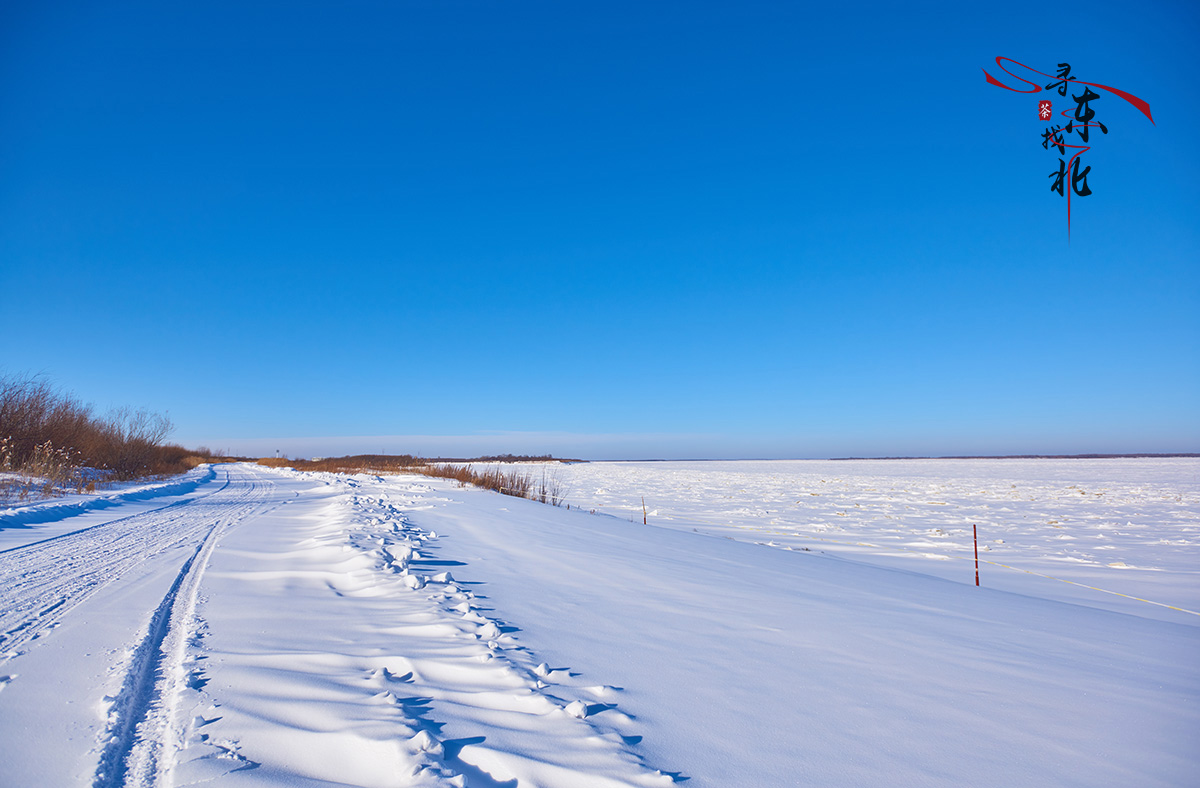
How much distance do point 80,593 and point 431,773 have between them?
3.91 meters

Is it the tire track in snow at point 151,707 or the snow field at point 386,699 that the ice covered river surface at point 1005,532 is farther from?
the tire track in snow at point 151,707

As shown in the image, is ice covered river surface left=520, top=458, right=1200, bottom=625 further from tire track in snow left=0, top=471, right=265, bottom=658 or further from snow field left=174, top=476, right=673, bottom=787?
tire track in snow left=0, top=471, right=265, bottom=658

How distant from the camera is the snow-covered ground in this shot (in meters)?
2.07

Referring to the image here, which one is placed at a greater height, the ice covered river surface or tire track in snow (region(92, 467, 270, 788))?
tire track in snow (region(92, 467, 270, 788))

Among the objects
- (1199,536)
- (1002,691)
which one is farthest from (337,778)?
(1199,536)

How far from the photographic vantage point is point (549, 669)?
2.98m

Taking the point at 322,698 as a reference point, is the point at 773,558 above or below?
below

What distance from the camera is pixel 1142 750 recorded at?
8.55ft

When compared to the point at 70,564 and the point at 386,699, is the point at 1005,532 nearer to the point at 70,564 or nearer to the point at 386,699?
the point at 386,699

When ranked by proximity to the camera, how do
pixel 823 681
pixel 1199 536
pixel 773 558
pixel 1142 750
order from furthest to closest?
pixel 1199 536, pixel 773 558, pixel 823 681, pixel 1142 750

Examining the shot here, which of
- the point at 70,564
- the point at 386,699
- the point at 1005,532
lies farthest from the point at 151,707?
the point at 1005,532

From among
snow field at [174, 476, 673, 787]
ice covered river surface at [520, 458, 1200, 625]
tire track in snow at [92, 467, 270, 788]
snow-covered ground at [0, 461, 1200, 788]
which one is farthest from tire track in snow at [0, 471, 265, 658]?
ice covered river surface at [520, 458, 1200, 625]

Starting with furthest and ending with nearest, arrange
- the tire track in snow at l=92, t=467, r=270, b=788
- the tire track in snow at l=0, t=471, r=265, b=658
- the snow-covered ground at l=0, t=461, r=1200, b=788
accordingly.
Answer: the tire track in snow at l=0, t=471, r=265, b=658, the snow-covered ground at l=0, t=461, r=1200, b=788, the tire track in snow at l=92, t=467, r=270, b=788

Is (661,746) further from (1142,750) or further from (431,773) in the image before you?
(1142,750)
